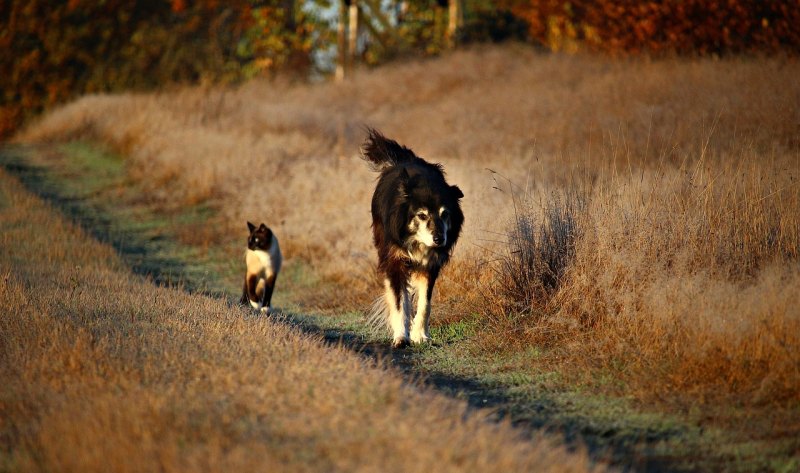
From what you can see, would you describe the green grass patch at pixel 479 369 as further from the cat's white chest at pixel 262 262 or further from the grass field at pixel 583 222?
the cat's white chest at pixel 262 262

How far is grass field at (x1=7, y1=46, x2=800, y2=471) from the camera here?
5801 mm

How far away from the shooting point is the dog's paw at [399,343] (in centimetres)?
753

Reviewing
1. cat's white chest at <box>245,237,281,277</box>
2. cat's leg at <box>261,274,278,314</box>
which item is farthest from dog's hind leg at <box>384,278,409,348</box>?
cat's white chest at <box>245,237,281,277</box>

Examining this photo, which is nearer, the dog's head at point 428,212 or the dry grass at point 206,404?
the dry grass at point 206,404

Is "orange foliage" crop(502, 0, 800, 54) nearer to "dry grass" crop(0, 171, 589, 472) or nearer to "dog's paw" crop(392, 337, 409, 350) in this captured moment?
"dog's paw" crop(392, 337, 409, 350)

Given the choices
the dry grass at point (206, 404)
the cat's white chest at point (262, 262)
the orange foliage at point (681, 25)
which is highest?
the orange foliage at point (681, 25)

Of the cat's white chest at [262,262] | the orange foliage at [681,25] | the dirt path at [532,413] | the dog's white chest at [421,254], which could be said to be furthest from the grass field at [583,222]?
the orange foliage at [681,25]

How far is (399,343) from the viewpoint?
24.7ft

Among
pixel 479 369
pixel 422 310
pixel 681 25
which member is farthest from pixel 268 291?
pixel 681 25

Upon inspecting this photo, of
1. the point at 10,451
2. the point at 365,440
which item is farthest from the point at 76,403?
the point at 365,440

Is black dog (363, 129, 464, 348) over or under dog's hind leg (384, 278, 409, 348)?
over

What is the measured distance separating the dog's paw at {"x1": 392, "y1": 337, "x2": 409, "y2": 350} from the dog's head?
90cm

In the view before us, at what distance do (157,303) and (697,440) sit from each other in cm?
487

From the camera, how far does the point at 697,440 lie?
16.2ft
